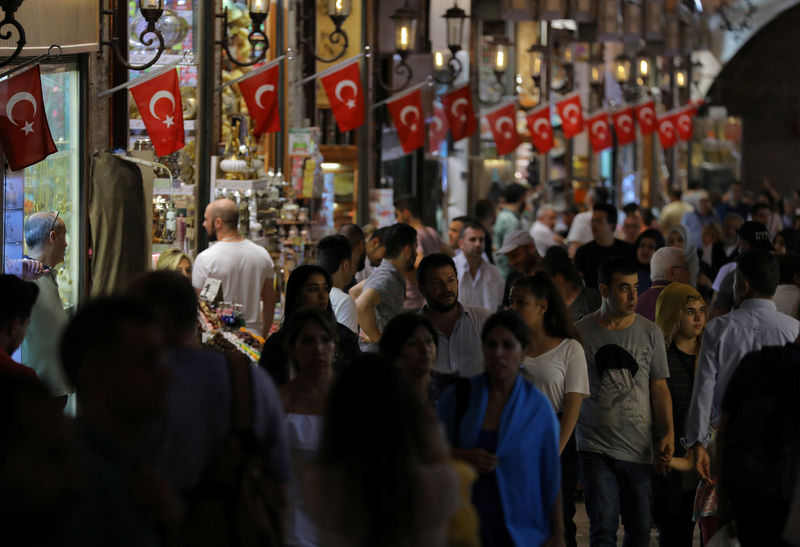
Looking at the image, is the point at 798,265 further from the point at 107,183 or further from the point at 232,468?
the point at 232,468

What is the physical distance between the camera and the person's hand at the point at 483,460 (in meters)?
4.83

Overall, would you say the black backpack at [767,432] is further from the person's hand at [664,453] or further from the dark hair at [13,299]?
the dark hair at [13,299]

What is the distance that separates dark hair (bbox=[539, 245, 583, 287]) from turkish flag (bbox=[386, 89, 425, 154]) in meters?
6.37

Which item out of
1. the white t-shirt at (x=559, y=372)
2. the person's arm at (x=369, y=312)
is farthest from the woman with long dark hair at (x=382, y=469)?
the person's arm at (x=369, y=312)

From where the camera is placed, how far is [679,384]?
7.16 m

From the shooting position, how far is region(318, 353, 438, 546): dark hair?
366 cm

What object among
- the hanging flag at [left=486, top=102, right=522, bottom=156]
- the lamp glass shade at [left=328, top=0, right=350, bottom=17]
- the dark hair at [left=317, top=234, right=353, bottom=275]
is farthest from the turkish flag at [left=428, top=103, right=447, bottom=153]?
the dark hair at [left=317, top=234, right=353, bottom=275]

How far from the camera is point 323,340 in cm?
488

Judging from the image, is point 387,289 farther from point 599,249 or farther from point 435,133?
point 435,133

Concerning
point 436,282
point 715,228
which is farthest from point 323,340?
point 715,228

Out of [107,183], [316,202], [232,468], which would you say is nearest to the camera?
[232,468]

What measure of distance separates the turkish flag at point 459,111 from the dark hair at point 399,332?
12.1 m

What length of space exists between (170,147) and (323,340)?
483 cm

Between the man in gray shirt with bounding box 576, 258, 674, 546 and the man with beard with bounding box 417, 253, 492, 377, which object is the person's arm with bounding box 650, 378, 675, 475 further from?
the man with beard with bounding box 417, 253, 492, 377
